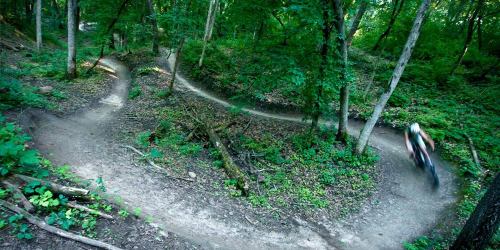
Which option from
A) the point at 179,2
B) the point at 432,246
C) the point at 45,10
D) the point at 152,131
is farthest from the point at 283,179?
the point at 45,10

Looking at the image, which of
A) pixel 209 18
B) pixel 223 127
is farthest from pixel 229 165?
pixel 209 18

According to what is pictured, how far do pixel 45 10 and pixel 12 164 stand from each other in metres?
45.3

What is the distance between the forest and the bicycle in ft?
0.21

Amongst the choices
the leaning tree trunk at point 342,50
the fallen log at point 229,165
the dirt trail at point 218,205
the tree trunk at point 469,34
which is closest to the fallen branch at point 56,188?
the dirt trail at point 218,205

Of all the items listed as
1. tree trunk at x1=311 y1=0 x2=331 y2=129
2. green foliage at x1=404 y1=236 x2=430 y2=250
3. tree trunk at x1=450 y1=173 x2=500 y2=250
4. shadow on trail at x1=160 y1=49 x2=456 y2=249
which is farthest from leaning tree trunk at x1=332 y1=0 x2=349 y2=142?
tree trunk at x1=450 y1=173 x2=500 y2=250

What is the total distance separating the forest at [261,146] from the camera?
6.19 metres

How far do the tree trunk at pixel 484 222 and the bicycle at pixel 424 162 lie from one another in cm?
469

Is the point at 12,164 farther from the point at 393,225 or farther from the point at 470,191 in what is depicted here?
the point at 470,191

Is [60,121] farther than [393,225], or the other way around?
[60,121]

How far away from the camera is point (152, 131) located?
12.7 meters

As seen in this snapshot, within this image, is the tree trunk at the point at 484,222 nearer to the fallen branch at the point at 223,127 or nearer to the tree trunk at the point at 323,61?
the tree trunk at the point at 323,61

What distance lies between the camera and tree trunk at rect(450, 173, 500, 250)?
6.43 meters

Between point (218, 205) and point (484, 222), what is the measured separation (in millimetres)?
6651

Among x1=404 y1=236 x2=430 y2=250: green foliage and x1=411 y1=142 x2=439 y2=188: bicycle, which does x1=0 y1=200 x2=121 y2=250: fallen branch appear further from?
x1=411 y1=142 x2=439 y2=188: bicycle
